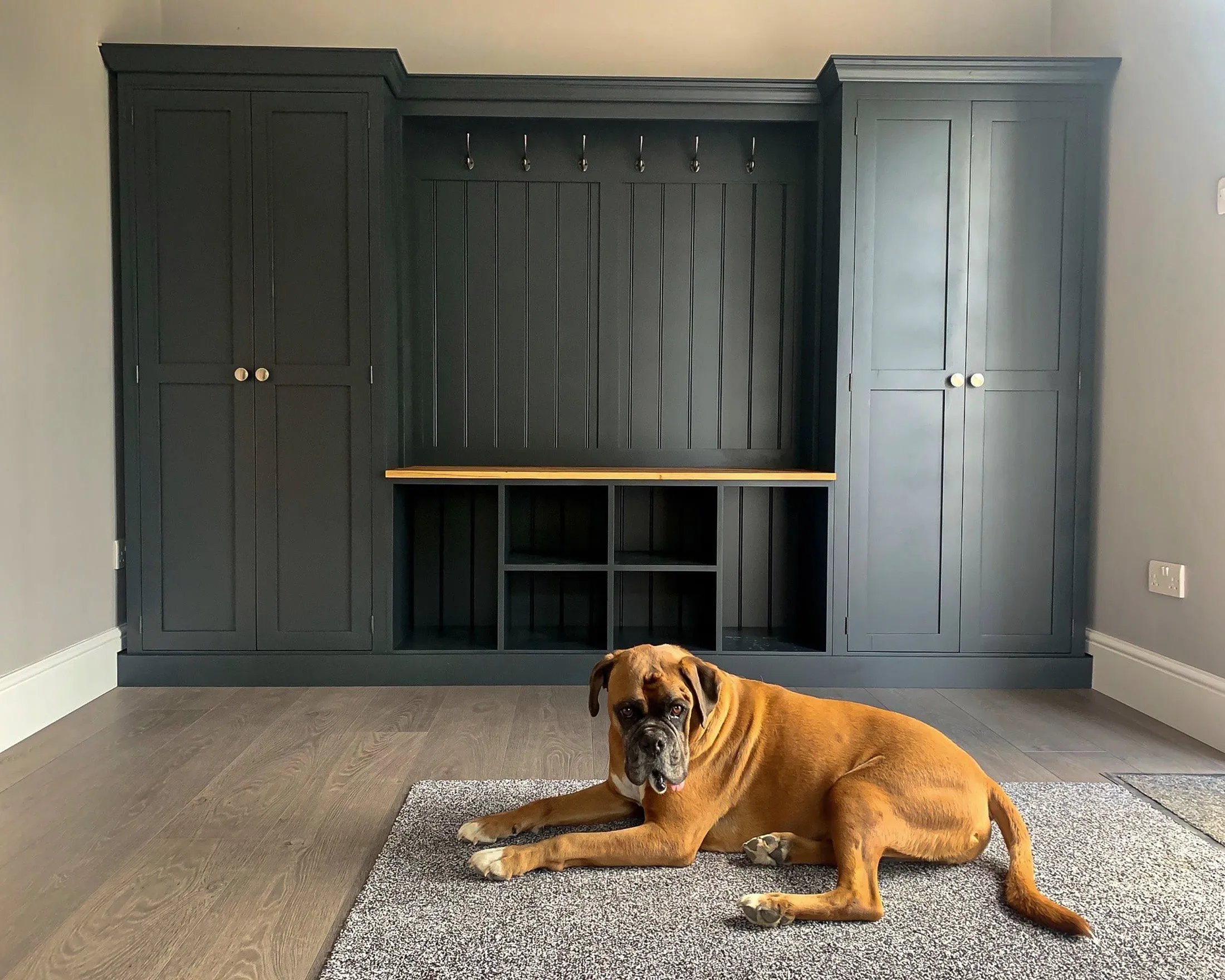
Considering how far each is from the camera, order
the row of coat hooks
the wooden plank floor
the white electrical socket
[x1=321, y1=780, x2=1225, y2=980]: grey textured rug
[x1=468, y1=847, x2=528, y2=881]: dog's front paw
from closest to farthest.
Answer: [x1=321, y1=780, x2=1225, y2=980]: grey textured rug < the wooden plank floor < [x1=468, y1=847, x2=528, y2=881]: dog's front paw < the white electrical socket < the row of coat hooks

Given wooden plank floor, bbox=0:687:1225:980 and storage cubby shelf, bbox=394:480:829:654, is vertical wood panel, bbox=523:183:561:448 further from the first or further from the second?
wooden plank floor, bbox=0:687:1225:980

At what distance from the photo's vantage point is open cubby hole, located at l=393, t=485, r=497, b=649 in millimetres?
3527

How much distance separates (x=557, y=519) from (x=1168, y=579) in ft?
6.96

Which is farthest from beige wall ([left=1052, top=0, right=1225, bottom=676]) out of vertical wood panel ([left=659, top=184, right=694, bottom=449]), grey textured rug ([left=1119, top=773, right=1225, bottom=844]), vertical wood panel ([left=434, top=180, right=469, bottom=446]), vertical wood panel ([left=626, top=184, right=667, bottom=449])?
vertical wood panel ([left=434, top=180, right=469, bottom=446])

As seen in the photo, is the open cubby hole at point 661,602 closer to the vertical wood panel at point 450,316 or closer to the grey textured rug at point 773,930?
the vertical wood panel at point 450,316

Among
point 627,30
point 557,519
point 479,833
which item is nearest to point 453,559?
point 557,519

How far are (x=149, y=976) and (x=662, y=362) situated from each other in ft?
8.79

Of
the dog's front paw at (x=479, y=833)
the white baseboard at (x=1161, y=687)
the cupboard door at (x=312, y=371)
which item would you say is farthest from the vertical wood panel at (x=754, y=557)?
the dog's front paw at (x=479, y=833)

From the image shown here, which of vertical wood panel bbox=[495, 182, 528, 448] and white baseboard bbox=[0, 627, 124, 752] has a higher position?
vertical wood panel bbox=[495, 182, 528, 448]

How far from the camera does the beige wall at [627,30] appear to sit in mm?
3541

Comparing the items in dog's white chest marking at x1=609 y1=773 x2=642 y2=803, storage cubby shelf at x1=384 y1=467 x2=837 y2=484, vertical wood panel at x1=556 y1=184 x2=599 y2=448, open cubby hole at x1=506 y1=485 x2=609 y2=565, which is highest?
vertical wood panel at x1=556 y1=184 x2=599 y2=448

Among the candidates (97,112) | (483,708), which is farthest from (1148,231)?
(97,112)

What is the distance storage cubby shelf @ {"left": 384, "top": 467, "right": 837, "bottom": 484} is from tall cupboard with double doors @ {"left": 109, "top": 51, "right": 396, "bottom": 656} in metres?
0.23

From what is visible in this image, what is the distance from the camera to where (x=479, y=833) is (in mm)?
1771
